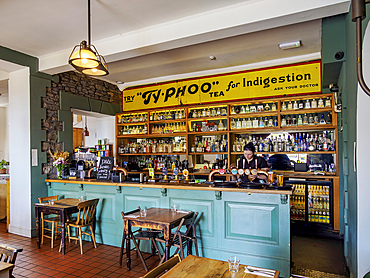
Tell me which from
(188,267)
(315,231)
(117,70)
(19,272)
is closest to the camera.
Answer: (188,267)

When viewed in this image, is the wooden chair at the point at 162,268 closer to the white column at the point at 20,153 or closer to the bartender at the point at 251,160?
the bartender at the point at 251,160

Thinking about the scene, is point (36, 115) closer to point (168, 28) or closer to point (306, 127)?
point (168, 28)

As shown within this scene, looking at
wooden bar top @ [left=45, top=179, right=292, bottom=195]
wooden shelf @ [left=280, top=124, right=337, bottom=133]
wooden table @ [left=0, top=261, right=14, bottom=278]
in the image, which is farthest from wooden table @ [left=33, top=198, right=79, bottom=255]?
wooden shelf @ [left=280, top=124, right=337, bottom=133]

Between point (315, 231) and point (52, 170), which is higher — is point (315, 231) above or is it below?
below

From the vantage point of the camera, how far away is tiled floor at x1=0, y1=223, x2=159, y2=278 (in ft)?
11.8

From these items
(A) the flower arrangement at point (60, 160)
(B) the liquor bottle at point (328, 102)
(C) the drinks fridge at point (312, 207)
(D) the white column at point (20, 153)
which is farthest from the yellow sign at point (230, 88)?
(D) the white column at point (20, 153)

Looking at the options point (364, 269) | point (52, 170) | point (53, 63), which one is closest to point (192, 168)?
Answer: point (52, 170)

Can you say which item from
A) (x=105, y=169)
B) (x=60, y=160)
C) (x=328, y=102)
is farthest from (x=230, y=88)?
(x=60, y=160)

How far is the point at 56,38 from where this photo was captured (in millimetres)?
4719

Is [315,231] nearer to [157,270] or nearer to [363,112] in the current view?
[363,112]

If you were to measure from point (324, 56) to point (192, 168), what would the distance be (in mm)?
4193

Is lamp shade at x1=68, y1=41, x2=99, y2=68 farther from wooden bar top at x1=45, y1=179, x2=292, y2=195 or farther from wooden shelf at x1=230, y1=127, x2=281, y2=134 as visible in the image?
wooden shelf at x1=230, y1=127, x2=281, y2=134

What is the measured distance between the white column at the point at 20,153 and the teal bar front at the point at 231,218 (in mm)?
2074

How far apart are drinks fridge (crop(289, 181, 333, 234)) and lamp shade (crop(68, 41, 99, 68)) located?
443 centimetres
